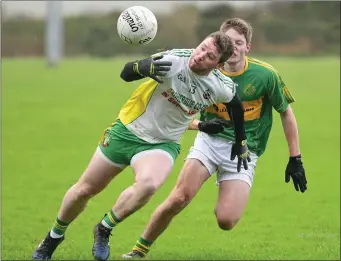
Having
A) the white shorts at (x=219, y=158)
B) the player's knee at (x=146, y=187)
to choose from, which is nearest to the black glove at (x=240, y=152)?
the white shorts at (x=219, y=158)

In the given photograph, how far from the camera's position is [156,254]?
916cm

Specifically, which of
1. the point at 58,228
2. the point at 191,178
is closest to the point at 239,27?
the point at 191,178

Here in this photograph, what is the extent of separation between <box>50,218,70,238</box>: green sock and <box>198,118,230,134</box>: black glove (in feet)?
5.33

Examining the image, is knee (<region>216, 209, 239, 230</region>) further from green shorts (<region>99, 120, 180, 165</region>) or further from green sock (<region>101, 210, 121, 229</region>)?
green sock (<region>101, 210, 121, 229</region>)

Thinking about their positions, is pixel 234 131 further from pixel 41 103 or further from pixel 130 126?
pixel 41 103

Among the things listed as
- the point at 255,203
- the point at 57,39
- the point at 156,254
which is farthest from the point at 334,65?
the point at 156,254

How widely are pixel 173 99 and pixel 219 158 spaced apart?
1166mm

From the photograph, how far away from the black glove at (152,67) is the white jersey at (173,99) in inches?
5.4

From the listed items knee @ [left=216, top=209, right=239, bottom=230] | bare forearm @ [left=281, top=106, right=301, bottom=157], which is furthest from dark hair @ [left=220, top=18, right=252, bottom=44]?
knee @ [left=216, top=209, right=239, bottom=230]

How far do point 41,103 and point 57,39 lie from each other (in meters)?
20.9

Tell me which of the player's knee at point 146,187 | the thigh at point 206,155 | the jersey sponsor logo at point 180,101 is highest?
the jersey sponsor logo at point 180,101

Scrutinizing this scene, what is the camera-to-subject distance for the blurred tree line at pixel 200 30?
4059 cm

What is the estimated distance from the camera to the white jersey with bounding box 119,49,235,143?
7293 millimetres

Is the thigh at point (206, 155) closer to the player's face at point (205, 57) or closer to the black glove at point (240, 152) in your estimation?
the black glove at point (240, 152)
